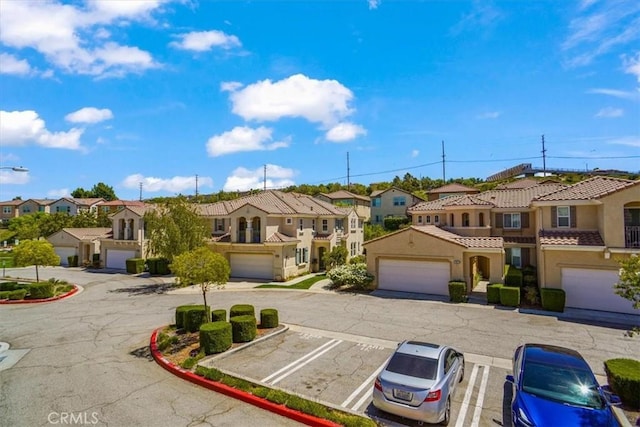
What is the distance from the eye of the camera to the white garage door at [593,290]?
17.7 meters

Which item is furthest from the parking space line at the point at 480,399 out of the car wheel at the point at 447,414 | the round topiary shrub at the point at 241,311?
the round topiary shrub at the point at 241,311

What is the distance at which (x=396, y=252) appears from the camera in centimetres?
2373

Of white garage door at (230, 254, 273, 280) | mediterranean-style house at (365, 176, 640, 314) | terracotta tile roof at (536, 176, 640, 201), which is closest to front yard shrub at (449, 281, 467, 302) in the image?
mediterranean-style house at (365, 176, 640, 314)

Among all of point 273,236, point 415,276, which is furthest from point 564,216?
point 273,236

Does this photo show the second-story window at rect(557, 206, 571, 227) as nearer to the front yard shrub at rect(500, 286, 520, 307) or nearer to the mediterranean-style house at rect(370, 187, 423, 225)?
the front yard shrub at rect(500, 286, 520, 307)

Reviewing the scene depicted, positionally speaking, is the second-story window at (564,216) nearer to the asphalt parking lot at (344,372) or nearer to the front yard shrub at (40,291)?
the asphalt parking lot at (344,372)

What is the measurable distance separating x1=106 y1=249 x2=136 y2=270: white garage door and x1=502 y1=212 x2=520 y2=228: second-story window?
34460 mm

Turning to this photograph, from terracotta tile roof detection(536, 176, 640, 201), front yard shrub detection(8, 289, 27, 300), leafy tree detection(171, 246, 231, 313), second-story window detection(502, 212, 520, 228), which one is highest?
terracotta tile roof detection(536, 176, 640, 201)

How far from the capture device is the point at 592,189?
66.0 ft

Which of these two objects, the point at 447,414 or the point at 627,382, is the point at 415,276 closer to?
the point at 627,382

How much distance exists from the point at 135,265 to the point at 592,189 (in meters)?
36.8

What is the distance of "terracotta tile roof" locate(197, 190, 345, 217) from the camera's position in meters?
30.9

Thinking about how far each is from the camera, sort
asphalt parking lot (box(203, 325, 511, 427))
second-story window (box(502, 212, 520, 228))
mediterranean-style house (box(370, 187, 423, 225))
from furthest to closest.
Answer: mediterranean-style house (box(370, 187, 423, 225)) < second-story window (box(502, 212, 520, 228)) < asphalt parking lot (box(203, 325, 511, 427))

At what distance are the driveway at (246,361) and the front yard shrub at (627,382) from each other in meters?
2.63
